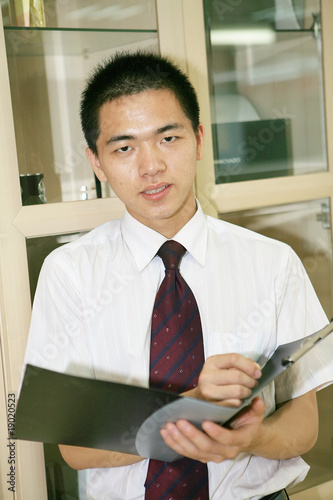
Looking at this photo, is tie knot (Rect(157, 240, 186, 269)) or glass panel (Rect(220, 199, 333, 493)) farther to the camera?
glass panel (Rect(220, 199, 333, 493))

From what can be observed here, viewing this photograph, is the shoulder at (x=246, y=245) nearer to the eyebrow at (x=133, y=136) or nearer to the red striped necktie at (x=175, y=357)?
the red striped necktie at (x=175, y=357)

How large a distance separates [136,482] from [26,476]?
0.30 m

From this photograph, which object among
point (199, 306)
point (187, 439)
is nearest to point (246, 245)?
point (199, 306)

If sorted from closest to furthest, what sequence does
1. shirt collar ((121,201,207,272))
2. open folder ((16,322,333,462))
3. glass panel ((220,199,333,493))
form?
open folder ((16,322,333,462)) → shirt collar ((121,201,207,272)) → glass panel ((220,199,333,493))

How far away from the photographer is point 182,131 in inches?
48.3

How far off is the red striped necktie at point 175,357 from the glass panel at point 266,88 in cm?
47

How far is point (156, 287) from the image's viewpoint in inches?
50.2

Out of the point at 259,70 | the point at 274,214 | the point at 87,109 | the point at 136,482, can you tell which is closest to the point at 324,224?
the point at 274,214

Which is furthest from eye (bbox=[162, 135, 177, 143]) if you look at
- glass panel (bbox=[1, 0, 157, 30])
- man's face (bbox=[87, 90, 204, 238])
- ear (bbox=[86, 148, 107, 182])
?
glass panel (bbox=[1, 0, 157, 30])

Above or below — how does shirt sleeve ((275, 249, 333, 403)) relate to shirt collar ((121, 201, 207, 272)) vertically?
below

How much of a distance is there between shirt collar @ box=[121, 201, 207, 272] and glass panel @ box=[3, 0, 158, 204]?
209 mm

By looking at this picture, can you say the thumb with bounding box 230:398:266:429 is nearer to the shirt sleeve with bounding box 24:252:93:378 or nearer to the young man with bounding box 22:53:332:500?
the young man with bounding box 22:53:332:500

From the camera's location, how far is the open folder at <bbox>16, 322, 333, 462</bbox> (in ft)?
2.82

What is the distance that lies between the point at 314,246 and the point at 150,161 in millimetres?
819
